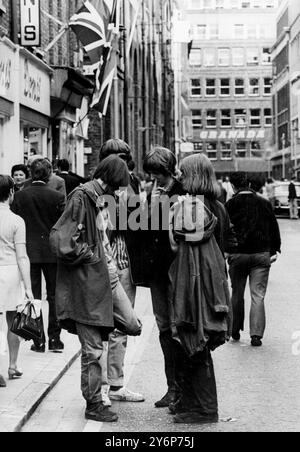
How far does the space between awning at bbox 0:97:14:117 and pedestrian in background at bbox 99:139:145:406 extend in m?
10.7

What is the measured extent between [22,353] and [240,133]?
350 feet

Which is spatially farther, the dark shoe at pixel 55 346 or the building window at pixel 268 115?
the building window at pixel 268 115

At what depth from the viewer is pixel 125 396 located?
7.96 metres

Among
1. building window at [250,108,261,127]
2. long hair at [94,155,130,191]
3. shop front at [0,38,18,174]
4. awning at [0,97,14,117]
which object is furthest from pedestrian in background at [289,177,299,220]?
building window at [250,108,261,127]

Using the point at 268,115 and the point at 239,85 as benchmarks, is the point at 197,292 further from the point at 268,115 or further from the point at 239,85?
the point at 268,115

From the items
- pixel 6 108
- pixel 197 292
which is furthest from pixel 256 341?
pixel 6 108

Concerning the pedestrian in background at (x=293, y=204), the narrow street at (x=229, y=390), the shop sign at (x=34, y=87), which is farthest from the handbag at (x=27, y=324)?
the pedestrian in background at (x=293, y=204)

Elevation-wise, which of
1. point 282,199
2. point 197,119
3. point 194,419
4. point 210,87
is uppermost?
point 210,87

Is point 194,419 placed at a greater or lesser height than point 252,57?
lesser

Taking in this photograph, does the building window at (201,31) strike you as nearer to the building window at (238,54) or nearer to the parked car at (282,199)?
the building window at (238,54)

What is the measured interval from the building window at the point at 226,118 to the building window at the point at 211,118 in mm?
908

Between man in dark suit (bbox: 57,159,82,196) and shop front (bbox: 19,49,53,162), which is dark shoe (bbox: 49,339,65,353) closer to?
man in dark suit (bbox: 57,159,82,196)

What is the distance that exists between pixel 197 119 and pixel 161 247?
112 meters

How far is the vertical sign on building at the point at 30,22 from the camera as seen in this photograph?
19578mm
